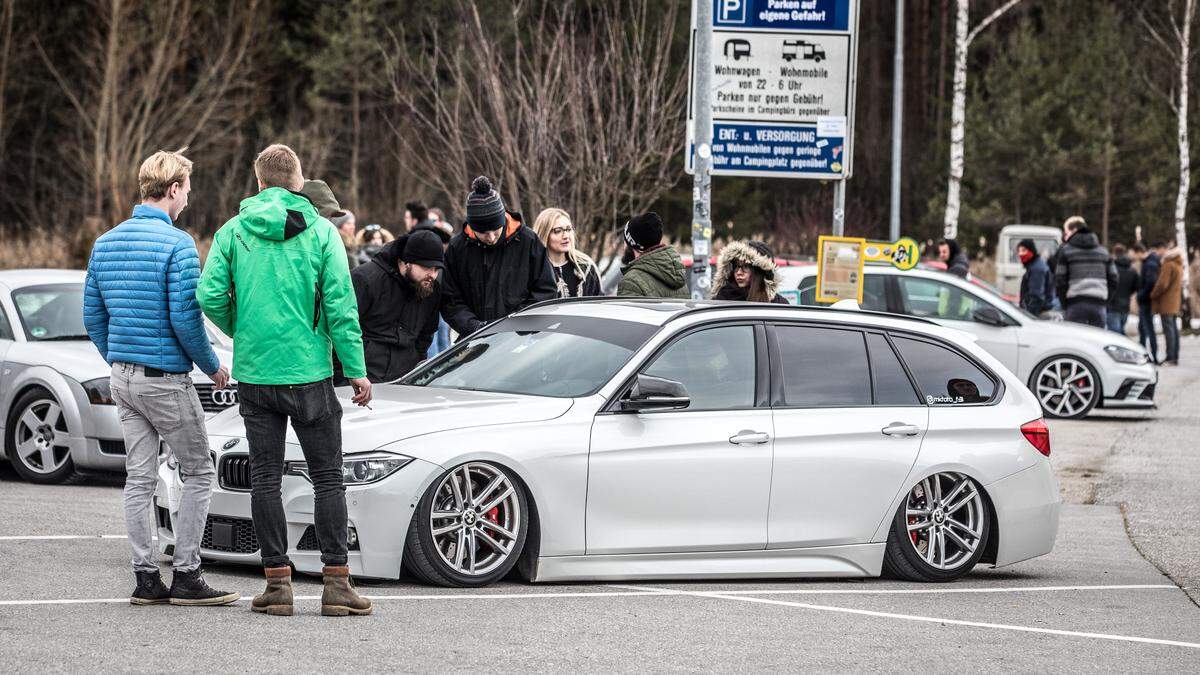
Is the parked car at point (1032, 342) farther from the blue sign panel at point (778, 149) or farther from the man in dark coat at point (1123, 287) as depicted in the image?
the man in dark coat at point (1123, 287)

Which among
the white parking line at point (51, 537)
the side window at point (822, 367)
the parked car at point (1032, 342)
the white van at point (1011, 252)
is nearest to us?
the side window at point (822, 367)

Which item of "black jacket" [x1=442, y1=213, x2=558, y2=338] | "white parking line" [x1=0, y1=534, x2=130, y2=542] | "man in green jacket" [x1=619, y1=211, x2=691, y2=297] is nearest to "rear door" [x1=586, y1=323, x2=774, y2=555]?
"black jacket" [x1=442, y1=213, x2=558, y2=338]

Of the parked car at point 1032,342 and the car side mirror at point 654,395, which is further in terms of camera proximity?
the parked car at point 1032,342

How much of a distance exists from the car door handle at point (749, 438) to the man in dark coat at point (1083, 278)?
44.9 feet

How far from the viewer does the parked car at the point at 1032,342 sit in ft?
59.8

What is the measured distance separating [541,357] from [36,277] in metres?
5.94

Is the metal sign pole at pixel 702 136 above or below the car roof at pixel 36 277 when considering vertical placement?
above

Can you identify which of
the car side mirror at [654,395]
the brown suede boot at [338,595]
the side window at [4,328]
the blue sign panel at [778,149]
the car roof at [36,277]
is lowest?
the brown suede boot at [338,595]

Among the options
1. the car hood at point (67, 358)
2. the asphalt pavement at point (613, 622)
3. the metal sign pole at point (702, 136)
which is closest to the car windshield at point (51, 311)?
the car hood at point (67, 358)

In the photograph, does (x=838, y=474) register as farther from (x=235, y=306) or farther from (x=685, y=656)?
(x=235, y=306)

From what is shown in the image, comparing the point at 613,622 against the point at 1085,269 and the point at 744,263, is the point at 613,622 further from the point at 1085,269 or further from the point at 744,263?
the point at 1085,269

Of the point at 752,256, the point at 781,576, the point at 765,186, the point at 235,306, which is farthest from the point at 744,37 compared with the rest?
the point at 765,186

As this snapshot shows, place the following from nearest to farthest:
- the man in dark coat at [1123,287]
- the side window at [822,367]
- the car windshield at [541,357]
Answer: the car windshield at [541,357] → the side window at [822,367] → the man in dark coat at [1123,287]

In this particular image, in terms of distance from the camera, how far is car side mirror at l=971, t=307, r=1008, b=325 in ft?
60.2
